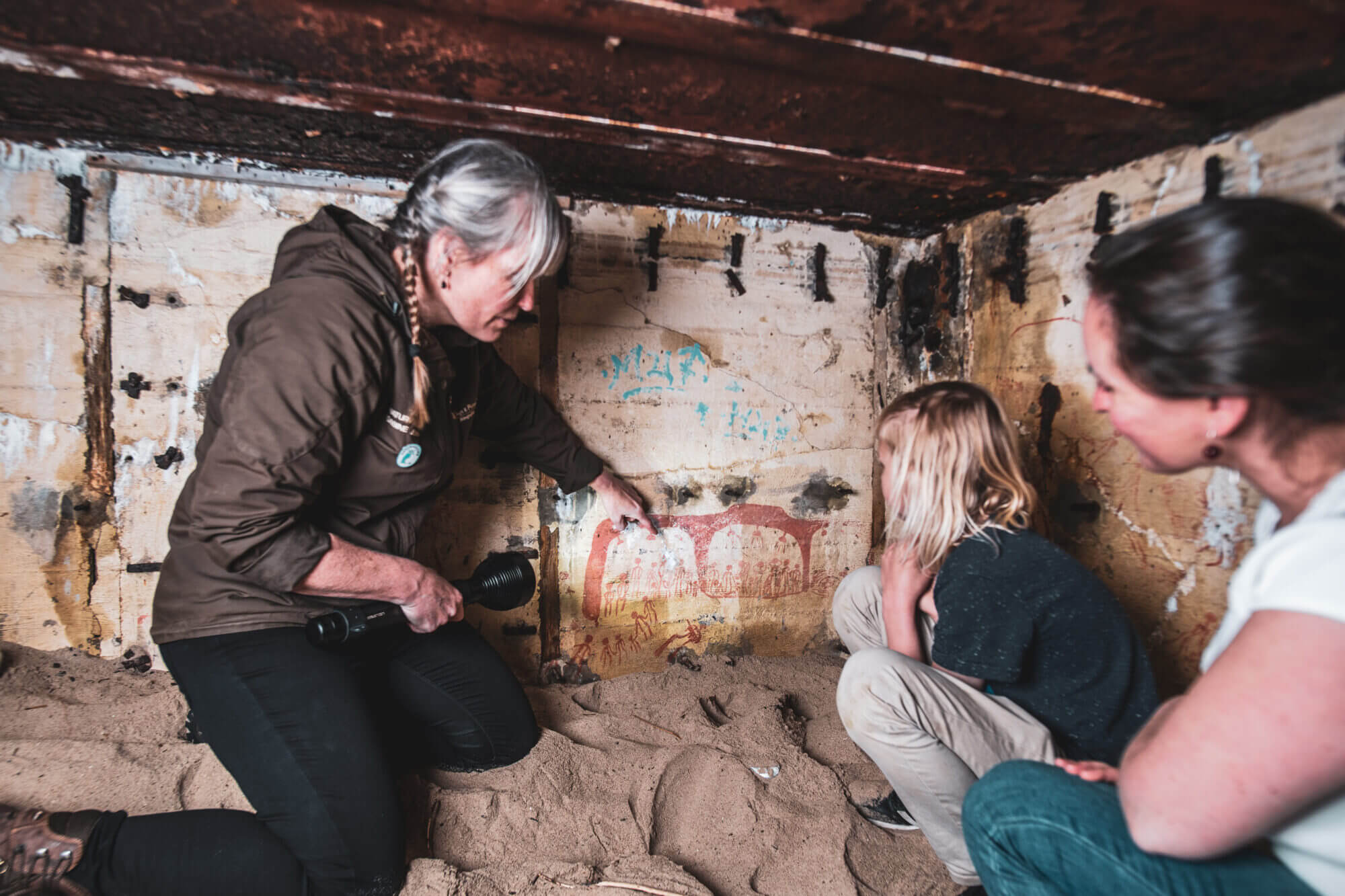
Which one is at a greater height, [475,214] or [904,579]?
[475,214]

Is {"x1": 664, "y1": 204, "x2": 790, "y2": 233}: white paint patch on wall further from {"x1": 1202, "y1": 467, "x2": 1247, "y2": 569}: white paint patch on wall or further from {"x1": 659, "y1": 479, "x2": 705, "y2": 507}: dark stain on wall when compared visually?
{"x1": 1202, "y1": 467, "x2": 1247, "y2": 569}: white paint patch on wall

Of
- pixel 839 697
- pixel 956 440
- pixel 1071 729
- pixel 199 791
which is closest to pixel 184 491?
pixel 199 791

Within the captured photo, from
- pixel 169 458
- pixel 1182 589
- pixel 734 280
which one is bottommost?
pixel 1182 589

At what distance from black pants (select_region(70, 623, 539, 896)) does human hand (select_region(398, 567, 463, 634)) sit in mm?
169

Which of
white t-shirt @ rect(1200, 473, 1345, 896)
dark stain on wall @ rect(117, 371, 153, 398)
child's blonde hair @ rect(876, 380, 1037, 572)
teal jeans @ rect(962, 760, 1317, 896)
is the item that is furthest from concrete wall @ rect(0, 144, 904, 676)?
white t-shirt @ rect(1200, 473, 1345, 896)

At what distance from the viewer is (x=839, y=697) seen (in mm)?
1399

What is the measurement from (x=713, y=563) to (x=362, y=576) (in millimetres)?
1231

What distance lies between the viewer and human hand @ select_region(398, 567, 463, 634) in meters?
1.37

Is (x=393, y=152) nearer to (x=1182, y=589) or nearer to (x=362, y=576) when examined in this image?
(x=362, y=576)

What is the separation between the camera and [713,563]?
2.21m

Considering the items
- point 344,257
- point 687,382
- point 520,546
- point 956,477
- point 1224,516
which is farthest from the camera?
point 687,382

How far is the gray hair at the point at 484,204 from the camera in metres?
1.25

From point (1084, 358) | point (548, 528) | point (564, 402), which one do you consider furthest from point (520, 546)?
point (1084, 358)

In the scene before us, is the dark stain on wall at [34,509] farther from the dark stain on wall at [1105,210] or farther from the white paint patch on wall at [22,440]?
the dark stain on wall at [1105,210]
